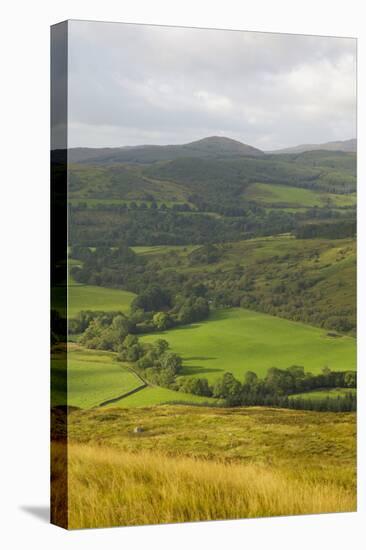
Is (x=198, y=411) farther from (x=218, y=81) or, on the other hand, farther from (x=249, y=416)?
(x=218, y=81)

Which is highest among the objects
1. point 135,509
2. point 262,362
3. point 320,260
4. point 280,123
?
point 280,123

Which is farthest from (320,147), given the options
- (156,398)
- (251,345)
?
(156,398)

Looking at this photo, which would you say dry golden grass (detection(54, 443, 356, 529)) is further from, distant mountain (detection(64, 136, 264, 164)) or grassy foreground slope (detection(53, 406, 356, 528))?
distant mountain (detection(64, 136, 264, 164))

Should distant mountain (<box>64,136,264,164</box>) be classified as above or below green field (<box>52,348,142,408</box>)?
above

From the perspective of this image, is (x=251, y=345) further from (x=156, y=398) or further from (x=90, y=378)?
(x=90, y=378)

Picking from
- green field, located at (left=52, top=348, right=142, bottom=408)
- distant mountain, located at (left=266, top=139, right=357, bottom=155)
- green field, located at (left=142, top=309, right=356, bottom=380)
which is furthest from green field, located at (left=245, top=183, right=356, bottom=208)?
green field, located at (left=52, top=348, right=142, bottom=408)

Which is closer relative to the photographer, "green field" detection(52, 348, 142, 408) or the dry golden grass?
the dry golden grass

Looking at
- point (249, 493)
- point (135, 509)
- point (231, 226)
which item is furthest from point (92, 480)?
point (231, 226)
